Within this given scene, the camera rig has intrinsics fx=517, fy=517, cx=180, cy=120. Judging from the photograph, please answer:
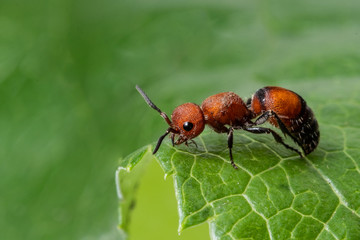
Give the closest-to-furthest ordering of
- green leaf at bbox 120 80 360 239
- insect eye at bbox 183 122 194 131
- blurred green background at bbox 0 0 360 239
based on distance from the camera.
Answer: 1. green leaf at bbox 120 80 360 239
2. insect eye at bbox 183 122 194 131
3. blurred green background at bbox 0 0 360 239

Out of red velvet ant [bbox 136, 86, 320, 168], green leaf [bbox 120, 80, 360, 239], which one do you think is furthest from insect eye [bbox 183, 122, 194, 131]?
green leaf [bbox 120, 80, 360, 239]

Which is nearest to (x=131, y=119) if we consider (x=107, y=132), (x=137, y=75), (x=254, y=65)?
(x=107, y=132)

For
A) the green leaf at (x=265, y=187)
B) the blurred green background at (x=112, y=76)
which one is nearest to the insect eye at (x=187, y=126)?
the green leaf at (x=265, y=187)

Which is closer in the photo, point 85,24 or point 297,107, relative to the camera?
point 297,107

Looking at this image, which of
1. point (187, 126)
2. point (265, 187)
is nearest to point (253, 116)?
point (187, 126)

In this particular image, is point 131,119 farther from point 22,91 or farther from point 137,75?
point 22,91

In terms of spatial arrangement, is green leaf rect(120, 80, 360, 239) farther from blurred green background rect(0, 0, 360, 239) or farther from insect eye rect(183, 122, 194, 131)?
blurred green background rect(0, 0, 360, 239)

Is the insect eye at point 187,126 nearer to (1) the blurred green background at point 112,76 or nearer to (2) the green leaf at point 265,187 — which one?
(2) the green leaf at point 265,187
